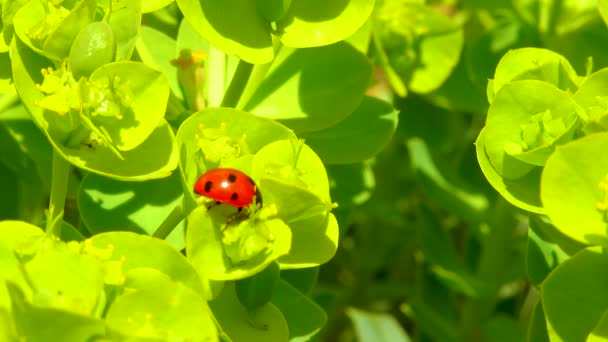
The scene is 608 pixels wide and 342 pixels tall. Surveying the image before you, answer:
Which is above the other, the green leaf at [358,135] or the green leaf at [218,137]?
the green leaf at [218,137]

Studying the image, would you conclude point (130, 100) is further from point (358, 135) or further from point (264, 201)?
point (358, 135)

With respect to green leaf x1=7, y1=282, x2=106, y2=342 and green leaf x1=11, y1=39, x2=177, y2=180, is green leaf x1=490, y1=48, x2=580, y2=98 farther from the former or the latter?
green leaf x1=7, y1=282, x2=106, y2=342

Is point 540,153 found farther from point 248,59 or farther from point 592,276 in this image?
point 248,59

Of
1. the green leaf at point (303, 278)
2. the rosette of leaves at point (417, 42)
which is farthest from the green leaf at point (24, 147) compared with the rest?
the rosette of leaves at point (417, 42)

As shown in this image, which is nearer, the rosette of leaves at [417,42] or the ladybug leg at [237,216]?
the ladybug leg at [237,216]

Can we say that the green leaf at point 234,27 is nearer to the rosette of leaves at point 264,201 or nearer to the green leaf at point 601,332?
the rosette of leaves at point 264,201

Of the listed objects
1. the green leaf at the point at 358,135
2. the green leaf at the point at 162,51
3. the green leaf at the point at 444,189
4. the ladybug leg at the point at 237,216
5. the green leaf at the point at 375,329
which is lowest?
the green leaf at the point at 375,329

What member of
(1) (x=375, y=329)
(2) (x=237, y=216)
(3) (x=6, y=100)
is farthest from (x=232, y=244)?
(1) (x=375, y=329)
